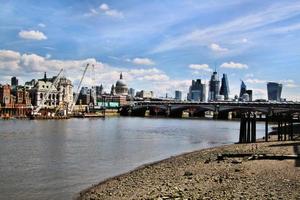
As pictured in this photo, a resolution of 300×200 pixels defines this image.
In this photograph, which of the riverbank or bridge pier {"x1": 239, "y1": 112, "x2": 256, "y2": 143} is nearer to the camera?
the riverbank

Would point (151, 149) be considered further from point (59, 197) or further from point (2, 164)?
point (59, 197)

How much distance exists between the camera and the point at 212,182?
23.6m

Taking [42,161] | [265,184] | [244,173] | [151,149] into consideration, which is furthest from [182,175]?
[151,149]

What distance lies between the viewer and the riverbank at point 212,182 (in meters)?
20.5

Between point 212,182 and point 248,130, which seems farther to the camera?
point 248,130

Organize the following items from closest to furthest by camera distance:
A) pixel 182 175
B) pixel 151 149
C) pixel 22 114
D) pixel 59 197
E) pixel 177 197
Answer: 1. pixel 177 197
2. pixel 59 197
3. pixel 182 175
4. pixel 151 149
5. pixel 22 114

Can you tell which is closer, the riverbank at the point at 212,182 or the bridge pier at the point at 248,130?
the riverbank at the point at 212,182

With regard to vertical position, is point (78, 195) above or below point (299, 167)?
below

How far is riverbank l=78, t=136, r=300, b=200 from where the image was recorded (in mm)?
20547

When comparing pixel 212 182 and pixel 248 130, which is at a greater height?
pixel 248 130

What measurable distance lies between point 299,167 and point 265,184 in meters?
5.13

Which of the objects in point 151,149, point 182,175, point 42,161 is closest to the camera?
point 182,175

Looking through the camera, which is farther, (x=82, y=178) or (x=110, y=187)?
(x=82, y=178)

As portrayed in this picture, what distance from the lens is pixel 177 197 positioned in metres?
20.4
